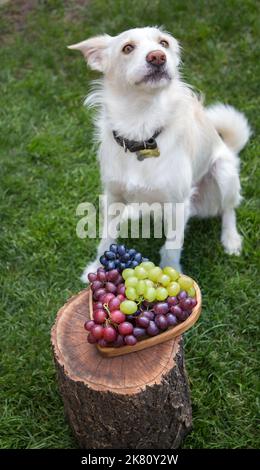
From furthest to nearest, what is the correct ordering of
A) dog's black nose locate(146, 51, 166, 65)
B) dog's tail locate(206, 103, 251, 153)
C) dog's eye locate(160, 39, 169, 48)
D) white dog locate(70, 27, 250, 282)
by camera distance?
dog's tail locate(206, 103, 251, 153)
dog's eye locate(160, 39, 169, 48)
white dog locate(70, 27, 250, 282)
dog's black nose locate(146, 51, 166, 65)

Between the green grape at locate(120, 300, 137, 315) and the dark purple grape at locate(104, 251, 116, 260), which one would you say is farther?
the dark purple grape at locate(104, 251, 116, 260)

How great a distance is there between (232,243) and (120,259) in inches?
54.3

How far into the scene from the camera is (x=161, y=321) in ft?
7.45

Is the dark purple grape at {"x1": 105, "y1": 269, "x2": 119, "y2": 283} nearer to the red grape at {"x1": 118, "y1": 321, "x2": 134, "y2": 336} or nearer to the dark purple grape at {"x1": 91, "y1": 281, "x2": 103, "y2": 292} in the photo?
the dark purple grape at {"x1": 91, "y1": 281, "x2": 103, "y2": 292}

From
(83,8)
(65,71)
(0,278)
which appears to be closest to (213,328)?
(0,278)

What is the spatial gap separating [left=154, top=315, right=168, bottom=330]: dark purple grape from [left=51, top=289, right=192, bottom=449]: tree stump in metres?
0.15

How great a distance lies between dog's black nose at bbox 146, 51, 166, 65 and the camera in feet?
8.83

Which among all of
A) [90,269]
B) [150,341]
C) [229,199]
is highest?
[150,341]

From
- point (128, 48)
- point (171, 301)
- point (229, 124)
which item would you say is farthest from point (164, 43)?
point (171, 301)

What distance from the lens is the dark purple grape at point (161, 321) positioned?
2273 mm

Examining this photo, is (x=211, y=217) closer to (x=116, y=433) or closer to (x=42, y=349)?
(x=42, y=349)

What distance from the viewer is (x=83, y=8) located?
5.74 metres

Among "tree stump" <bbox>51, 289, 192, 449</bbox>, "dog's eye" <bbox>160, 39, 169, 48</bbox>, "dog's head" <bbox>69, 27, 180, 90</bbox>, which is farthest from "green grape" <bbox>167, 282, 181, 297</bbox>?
"dog's eye" <bbox>160, 39, 169, 48</bbox>

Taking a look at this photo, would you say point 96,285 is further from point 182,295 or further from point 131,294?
point 182,295
